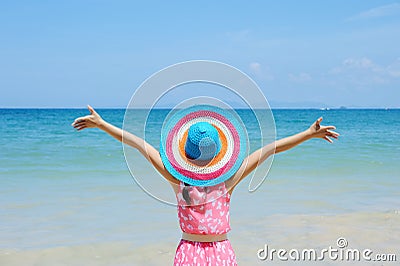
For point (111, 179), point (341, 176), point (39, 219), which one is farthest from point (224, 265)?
point (341, 176)

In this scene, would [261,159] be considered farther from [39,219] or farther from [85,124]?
[39,219]

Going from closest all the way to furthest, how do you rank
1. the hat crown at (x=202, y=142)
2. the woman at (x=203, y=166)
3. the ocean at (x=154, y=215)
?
1. the hat crown at (x=202, y=142)
2. the woman at (x=203, y=166)
3. the ocean at (x=154, y=215)

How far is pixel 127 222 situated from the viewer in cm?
562

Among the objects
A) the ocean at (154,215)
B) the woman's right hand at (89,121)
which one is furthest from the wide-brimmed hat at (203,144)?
the woman's right hand at (89,121)

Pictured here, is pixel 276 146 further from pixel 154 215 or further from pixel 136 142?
pixel 154 215

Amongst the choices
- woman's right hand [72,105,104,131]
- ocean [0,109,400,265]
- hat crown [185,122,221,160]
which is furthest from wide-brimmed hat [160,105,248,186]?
woman's right hand [72,105,104,131]

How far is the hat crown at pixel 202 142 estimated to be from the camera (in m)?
2.51

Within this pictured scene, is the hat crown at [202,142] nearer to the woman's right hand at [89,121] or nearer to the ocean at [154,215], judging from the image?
the ocean at [154,215]

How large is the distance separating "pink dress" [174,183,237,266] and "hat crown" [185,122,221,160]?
6.7 inches

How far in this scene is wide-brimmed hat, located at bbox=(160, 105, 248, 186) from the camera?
2549 mm

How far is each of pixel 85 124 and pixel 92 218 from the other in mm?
3332

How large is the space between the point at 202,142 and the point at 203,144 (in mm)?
13

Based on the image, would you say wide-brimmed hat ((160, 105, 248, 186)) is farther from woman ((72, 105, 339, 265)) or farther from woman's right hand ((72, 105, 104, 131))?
woman's right hand ((72, 105, 104, 131))

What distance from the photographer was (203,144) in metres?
2.52
